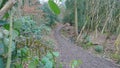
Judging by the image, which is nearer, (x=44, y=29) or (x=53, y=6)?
(x=53, y=6)

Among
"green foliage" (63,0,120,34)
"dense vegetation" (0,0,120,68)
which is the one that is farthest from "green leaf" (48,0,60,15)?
"green foliage" (63,0,120,34)

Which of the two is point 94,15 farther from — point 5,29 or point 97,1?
point 5,29

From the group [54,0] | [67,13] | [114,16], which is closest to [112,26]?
[114,16]

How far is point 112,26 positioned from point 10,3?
21.5 metres

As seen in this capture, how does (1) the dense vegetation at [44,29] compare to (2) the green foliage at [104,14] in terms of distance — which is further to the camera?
(2) the green foliage at [104,14]

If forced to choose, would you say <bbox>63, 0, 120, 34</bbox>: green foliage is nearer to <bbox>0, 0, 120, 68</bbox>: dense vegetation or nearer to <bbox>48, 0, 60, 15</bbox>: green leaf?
<bbox>0, 0, 120, 68</bbox>: dense vegetation

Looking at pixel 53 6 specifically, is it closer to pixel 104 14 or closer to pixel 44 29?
pixel 44 29

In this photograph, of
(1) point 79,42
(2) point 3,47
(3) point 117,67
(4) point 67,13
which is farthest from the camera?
(4) point 67,13

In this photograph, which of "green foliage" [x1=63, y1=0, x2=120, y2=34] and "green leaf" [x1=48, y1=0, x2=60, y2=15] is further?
"green foliage" [x1=63, y1=0, x2=120, y2=34]

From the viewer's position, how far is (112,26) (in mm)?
21969

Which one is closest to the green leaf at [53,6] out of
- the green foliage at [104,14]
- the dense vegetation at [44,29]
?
the dense vegetation at [44,29]

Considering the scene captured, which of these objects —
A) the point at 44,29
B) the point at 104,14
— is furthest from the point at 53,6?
the point at 104,14

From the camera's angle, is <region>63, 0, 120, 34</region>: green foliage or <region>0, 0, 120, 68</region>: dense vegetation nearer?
<region>0, 0, 120, 68</region>: dense vegetation

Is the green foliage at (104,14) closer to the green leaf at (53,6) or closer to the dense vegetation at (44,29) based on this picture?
the dense vegetation at (44,29)
